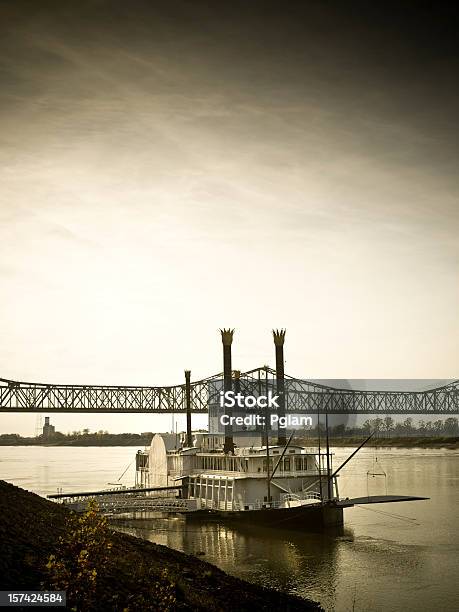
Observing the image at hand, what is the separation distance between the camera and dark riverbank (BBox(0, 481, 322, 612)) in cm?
2194

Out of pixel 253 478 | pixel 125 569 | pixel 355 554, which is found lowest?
pixel 355 554

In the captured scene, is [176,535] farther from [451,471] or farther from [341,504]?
[451,471]

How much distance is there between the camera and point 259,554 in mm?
43281

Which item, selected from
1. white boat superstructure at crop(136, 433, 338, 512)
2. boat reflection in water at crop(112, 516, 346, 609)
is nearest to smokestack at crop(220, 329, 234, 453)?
white boat superstructure at crop(136, 433, 338, 512)

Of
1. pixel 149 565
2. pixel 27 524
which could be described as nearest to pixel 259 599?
pixel 149 565

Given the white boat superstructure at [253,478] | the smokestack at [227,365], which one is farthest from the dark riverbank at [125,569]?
the smokestack at [227,365]

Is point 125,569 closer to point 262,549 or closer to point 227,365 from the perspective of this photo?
point 262,549

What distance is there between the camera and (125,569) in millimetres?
25156

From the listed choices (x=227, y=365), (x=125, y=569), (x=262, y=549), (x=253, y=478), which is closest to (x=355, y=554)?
(x=262, y=549)

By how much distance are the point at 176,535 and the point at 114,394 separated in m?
116

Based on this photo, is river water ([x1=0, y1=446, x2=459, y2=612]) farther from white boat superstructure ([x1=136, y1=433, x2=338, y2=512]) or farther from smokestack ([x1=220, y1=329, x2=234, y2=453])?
smokestack ([x1=220, y1=329, x2=234, y2=453])

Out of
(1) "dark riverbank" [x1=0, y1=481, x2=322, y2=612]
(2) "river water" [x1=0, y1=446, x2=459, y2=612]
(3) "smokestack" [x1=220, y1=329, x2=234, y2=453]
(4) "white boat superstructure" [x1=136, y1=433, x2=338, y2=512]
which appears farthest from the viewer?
(3) "smokestack" [x1=220, y1=329, x2=234, y2=453]

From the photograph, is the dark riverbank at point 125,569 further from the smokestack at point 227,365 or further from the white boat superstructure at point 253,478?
the smokestack at point 227,365

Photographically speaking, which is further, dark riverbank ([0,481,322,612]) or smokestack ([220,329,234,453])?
smokestack ([220,329,234,453])
